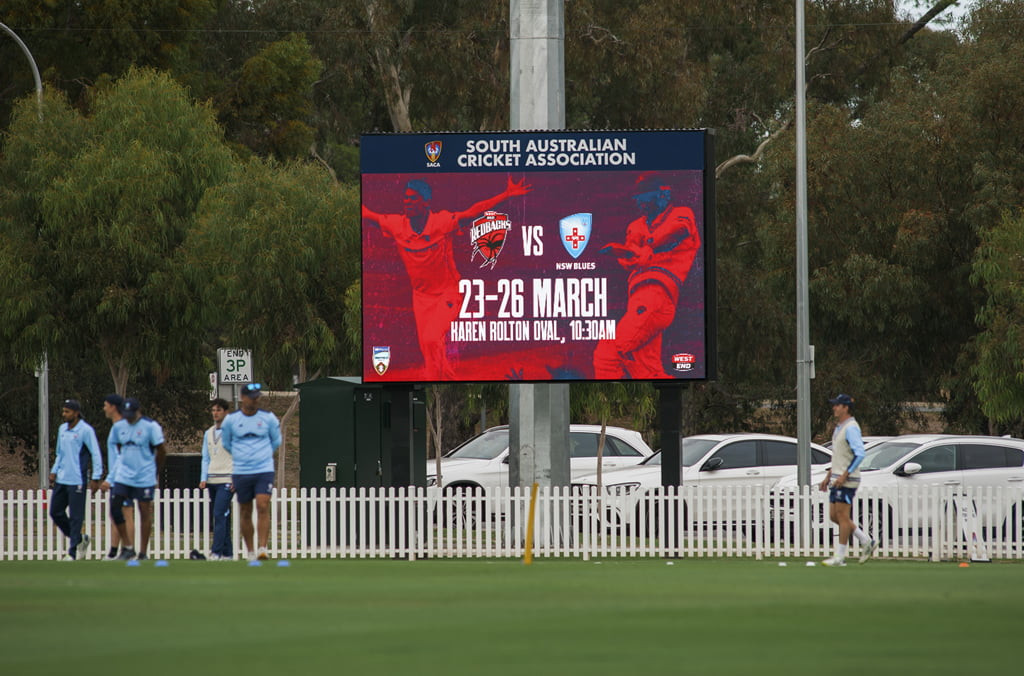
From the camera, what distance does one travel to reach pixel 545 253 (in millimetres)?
19641

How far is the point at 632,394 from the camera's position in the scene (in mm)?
30203

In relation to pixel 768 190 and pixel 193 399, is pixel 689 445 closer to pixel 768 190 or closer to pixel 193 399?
pixel 768 190

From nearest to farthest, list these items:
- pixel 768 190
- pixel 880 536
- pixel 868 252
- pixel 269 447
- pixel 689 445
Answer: pixel 269 447
pixel 880 536
pixel 689 445
pixel 868 252
pixel 768 190

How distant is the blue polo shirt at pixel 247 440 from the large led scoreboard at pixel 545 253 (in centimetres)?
355

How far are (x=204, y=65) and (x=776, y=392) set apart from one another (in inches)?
675

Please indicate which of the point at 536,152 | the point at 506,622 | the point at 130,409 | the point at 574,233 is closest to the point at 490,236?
the point at 574,233

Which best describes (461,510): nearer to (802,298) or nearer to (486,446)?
(486,446)

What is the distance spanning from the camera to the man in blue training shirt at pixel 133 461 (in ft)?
54.7

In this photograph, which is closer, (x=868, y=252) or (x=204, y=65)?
(x=868, y=252)

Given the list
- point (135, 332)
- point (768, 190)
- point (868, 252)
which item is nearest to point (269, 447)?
point (135, 332)

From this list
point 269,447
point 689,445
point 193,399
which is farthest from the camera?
point 193,399

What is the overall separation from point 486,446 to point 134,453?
12477 mm

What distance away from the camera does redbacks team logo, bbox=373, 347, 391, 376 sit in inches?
785

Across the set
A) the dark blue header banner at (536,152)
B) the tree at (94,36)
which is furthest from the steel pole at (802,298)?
the tree at (94,36)
